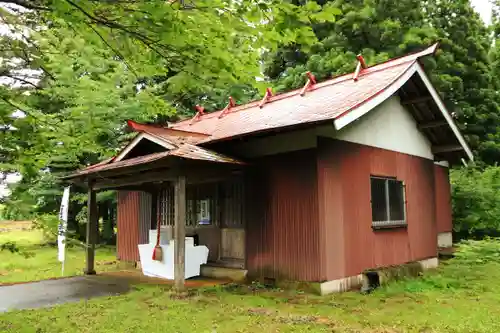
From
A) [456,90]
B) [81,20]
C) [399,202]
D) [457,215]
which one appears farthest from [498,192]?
[81,20]

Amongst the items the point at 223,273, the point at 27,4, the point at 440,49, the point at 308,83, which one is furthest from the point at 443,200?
the point at 27,4

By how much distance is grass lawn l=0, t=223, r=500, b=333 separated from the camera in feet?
17.8

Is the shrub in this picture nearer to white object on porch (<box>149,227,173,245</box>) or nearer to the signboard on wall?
the signboard on wall

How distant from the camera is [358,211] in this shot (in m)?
8.24

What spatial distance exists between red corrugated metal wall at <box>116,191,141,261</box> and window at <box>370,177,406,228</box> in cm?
595

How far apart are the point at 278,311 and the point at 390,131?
500cm

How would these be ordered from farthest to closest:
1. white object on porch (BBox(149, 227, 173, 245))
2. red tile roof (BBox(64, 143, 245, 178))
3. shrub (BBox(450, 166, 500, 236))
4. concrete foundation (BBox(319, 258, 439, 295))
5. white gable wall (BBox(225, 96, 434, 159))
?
shrub (BBox(450, 166, 500, 236)) < white object on porch (BBox(149, 227, 173, 245)) < white gable wall (BBox(225, 96, 434, 159)) < concrete foundation (BBox(319, 258, 439, 295)) < red tile roof (BBox(64, 143, 245, 178))

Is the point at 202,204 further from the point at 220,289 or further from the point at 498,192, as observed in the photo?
the point at 498,192

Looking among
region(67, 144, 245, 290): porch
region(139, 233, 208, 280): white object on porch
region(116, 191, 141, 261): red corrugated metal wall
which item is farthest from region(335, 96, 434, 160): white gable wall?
region(116, 191, 141, 261): red corrugated metal wall

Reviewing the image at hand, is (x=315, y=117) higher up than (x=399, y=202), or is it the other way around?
(x=315, y=117)

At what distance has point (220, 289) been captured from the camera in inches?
305

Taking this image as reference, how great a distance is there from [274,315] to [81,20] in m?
4.39

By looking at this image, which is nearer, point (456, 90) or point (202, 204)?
point (202, 204)

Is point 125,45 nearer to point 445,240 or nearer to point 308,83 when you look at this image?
point 308,83
